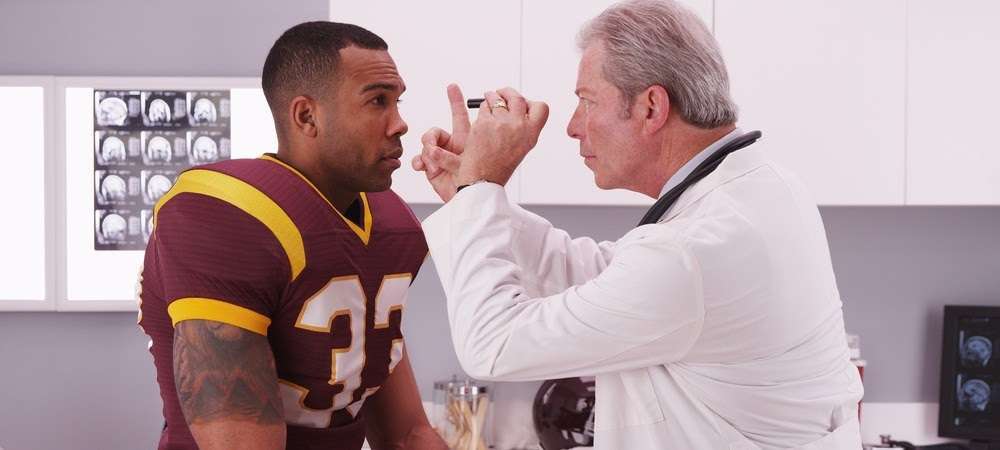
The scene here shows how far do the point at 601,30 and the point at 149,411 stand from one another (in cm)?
201

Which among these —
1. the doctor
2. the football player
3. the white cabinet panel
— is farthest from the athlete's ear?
the white cabinet panel

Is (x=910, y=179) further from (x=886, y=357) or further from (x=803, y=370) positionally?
(x=803, y=370)

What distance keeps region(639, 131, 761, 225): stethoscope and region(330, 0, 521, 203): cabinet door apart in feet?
3.76

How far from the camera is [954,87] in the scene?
97.6 inches

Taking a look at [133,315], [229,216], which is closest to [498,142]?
[229,216]

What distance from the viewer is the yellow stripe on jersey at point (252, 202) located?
1.31m

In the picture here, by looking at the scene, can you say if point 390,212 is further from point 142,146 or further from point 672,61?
point 142,146

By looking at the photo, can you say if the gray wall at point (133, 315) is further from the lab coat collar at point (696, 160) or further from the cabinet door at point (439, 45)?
the lab coat collar at point (696, 160)

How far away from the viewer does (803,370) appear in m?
1.30

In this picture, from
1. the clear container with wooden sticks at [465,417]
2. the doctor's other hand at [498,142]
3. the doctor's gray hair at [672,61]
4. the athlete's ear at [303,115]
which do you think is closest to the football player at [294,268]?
the athlete's ear at [303,115]

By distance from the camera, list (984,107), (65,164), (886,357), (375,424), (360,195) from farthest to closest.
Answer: (886,357), (65,164), (984,107), (375,424), (360,195)

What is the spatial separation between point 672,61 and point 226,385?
2.35 feet

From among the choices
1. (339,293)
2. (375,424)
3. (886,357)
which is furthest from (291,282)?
(886,357)

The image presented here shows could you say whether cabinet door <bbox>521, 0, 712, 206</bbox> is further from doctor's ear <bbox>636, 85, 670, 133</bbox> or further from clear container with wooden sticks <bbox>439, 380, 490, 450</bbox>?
doctor's ear <bbox>636, 85, 670, 133</bbox>
